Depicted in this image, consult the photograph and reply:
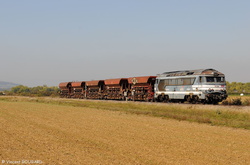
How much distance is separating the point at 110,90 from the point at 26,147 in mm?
39811

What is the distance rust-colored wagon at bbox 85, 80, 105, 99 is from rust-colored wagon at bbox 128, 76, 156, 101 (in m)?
9.64

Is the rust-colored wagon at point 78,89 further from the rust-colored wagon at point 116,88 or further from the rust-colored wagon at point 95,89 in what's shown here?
the rust-colored wagon at point 116,88

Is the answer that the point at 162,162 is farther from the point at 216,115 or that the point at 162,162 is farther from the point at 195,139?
the point at 216,115

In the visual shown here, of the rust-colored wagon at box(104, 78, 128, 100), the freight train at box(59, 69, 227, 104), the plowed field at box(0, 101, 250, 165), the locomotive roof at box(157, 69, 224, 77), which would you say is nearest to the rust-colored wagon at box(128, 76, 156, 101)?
the freight train at box(59, 69, 227, 104)

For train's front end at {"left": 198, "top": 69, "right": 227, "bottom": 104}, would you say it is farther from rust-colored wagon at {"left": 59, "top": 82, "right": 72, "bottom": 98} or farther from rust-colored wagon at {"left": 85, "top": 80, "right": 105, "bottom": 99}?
rust-colored wagon at {"left": 59, "top": 82, "right": 72, "bottom": 98}

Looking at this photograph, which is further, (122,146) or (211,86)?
(211,86)

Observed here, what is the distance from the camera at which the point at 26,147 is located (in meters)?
11.8

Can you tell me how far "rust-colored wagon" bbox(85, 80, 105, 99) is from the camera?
54.4m

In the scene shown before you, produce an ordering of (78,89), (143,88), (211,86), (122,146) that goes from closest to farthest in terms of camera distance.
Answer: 1. (122,146)
2. (211,86)
3. (143,88)
4. (78,89)

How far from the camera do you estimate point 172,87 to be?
119ft

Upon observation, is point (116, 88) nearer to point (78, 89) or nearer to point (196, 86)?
point (78, 89)

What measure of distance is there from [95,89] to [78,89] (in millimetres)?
6564

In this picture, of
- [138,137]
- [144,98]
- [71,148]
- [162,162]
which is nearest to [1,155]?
[71,148]

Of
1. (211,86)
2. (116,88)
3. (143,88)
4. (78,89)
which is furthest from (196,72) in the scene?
(78,89)
